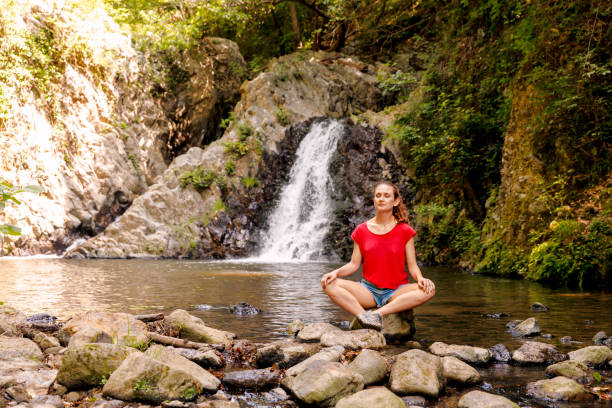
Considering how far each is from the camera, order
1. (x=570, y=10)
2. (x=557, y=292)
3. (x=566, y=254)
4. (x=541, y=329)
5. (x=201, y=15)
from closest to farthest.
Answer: (x=541, y=329) → (x=557, y=292) → (x=566, y=254) → (x=570, y=10) → (x=201, y=15)

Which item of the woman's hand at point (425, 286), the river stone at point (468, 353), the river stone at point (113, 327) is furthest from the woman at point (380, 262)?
the river stone at point (113, 327)

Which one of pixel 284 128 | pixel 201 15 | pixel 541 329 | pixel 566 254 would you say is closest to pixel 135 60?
pixel 201 15

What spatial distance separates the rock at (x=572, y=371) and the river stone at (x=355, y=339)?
129cm

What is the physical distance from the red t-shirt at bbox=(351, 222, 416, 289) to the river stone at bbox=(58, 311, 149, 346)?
2130 millimetres

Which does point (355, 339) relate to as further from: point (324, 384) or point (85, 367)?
point (85, 367)

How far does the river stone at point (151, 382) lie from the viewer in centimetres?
268

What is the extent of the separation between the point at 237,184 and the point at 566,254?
11984 millimetres

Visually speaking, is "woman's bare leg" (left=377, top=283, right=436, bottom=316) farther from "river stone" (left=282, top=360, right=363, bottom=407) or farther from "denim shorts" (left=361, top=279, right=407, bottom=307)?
"river stone" (left=282, top=360, right=363, bottom=407)

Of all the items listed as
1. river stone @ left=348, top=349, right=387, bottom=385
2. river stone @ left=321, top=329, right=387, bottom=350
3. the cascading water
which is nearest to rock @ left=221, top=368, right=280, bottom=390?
river stone @ left=348, top=349, right=387, bottom=385

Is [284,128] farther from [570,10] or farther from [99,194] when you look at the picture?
[570,10]

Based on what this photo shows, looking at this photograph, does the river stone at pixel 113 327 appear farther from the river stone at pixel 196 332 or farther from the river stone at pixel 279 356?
the river stone at pixel 279 356

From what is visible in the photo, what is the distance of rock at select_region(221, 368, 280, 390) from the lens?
300 centimetres

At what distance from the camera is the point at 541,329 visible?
4664 mm

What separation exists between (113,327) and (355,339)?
200cm
